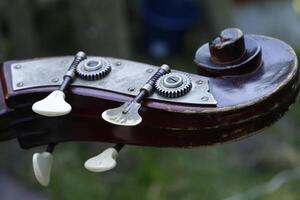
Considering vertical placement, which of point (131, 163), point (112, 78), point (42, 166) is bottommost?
point (131, 163)

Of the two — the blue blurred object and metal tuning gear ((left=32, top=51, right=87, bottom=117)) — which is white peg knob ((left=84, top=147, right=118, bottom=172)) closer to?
metal tuning gear ((left=32, top=51, right=87, bottom=117))

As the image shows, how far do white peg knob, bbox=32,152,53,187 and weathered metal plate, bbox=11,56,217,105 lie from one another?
105mm

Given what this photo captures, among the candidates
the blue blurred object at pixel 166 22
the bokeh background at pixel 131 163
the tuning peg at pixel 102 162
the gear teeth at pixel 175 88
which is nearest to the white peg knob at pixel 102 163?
the tuning peg at pixel 102 162

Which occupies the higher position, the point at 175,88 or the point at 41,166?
the point at 175,88

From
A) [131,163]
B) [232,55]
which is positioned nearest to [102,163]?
[232,55]

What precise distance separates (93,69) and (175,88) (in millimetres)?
136

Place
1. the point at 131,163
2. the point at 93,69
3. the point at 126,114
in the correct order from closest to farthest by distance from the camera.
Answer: the point at 126,114
the point at 93,69
the point at 131,163

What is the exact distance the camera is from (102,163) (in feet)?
3.26

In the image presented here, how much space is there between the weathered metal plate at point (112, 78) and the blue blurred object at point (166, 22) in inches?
128

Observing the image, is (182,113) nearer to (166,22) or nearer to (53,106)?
(53,106)

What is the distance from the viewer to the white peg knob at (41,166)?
1087 mm

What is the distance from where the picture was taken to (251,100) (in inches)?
38.8

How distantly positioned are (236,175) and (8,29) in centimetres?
138

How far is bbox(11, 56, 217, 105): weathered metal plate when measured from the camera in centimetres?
102
